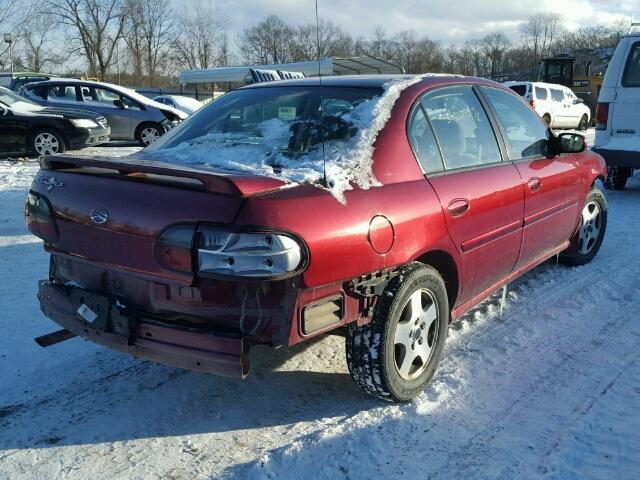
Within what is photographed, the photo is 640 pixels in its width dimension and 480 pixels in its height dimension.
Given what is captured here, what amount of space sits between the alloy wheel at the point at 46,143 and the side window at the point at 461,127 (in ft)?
32.3

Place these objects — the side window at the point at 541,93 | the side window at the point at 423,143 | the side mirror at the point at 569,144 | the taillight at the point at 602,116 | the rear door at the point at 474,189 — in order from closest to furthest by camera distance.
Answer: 1. the side window at the point at 423,143
2. the rear door at the point at 474,189
3. the side mirror at the point at 569,144
4. the taillight at the point at 602,116
5. the side window at the point at 541,93

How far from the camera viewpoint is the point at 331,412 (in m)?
2.85

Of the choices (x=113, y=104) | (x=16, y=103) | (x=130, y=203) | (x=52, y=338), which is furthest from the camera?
(x=113, y=104)

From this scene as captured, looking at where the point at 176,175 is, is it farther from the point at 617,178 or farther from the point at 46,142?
the point at 46,142

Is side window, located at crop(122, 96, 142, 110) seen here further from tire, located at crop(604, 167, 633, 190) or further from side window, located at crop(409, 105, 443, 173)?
side window, located at crop(409, 105, 443, 173)

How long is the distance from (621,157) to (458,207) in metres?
6.15

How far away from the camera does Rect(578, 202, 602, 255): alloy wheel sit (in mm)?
5135

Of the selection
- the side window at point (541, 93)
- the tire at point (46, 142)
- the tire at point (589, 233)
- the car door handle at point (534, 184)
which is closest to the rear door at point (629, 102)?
the tire at point (589, 233)

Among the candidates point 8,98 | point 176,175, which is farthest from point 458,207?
point 8,98

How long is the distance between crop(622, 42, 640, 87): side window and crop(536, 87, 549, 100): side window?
13.2 metres

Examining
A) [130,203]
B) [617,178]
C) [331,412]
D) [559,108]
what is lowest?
[331,412]

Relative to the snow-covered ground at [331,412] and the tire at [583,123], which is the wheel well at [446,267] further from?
the tire at [583,123]

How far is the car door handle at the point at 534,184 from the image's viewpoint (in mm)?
3836

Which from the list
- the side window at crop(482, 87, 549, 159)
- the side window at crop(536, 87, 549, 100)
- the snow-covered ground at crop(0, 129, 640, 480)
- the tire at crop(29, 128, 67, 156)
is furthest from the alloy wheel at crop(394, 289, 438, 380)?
the side window at crop(536, 87, 549, 100)
